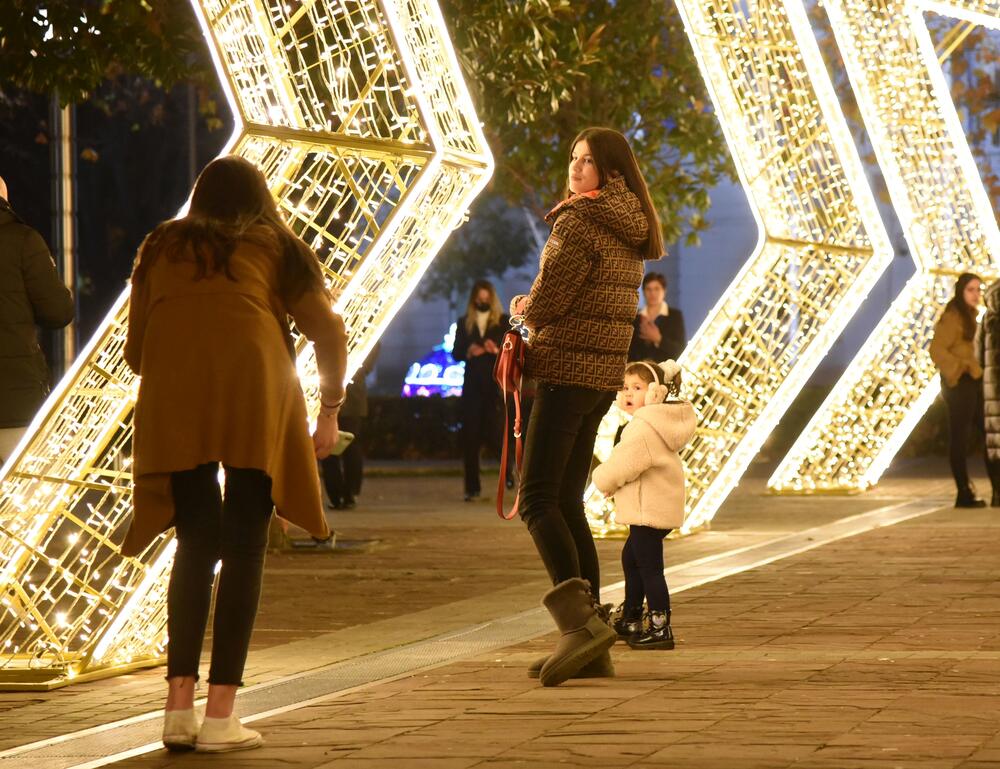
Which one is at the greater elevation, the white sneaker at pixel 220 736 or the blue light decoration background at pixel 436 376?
the white sneaker at pixel 220 736

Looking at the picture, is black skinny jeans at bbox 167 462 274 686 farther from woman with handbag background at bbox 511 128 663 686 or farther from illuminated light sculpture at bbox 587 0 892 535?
illuminated light sculpture at bbox 587 0 892 535

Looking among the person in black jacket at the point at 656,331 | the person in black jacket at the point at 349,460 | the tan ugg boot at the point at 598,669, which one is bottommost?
the person in black jacket at the point at 349,460

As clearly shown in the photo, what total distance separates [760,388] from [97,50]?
4915 millimetres

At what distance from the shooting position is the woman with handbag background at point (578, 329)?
7.00 m

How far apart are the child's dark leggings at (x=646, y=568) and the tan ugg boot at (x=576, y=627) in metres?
0.86

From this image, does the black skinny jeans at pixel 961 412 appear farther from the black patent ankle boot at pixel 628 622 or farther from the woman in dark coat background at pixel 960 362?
the black patent ankle boot at pixel 628 622

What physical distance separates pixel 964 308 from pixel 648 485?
810cm

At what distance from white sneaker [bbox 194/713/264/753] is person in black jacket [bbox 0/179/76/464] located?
281 cm

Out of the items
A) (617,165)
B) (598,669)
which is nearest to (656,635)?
(598,669)

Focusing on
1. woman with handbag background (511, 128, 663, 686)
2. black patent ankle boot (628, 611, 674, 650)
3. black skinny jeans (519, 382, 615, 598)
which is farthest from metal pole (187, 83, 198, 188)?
black skinny jeans (519, 382, 615, 598)

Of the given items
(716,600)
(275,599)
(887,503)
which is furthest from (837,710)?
(887,503)

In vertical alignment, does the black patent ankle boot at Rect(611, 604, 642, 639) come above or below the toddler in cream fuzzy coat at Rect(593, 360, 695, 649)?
below

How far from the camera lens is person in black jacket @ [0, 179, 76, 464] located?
314 inches

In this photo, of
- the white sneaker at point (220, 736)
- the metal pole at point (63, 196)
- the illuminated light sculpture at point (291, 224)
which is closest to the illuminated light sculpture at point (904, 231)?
the illuminated light sculpture at point (291, 224)
